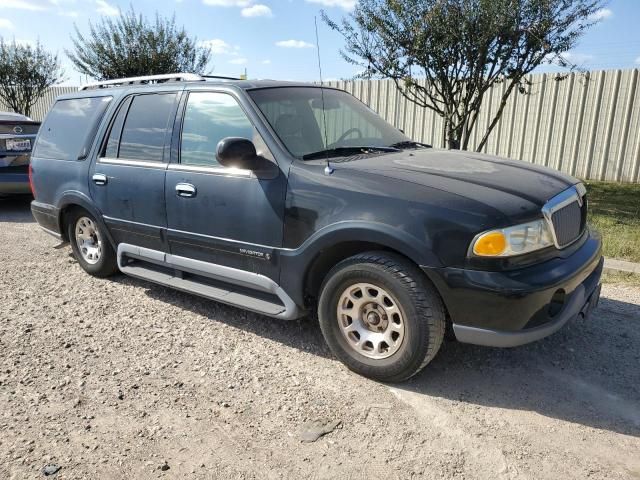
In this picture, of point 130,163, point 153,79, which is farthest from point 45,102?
point 130,163

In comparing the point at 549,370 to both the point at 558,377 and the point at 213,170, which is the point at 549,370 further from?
the point at 213,170

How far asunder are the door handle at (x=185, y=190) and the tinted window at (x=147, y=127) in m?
0.39

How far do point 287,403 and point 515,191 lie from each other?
184 cm

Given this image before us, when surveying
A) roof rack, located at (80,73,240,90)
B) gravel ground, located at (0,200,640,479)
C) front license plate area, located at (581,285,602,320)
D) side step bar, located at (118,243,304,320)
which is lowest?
gravel ground, located at (0,200,640,479)

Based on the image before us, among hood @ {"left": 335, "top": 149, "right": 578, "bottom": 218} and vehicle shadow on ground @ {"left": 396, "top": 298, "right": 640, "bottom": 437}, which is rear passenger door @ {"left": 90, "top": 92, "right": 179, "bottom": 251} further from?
vehicle shadow on ground @ {"left": 396, "top": 298, "right": 640, "bottom": 437}

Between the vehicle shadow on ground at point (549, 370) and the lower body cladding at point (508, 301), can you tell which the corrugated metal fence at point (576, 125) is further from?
the lower body cladding at point (508, 301)

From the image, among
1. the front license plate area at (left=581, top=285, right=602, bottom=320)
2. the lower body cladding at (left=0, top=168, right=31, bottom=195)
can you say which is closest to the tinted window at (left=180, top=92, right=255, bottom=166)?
the front license plate area at (left=581, top=285, right=602, bottom=320)

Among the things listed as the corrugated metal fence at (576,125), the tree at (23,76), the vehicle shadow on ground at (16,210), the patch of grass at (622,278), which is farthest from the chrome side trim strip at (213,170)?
the tree at (23,76)

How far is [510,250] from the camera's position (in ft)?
9.12

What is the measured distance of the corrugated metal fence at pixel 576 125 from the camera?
35.1 ft

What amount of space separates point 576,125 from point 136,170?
10.1 meters

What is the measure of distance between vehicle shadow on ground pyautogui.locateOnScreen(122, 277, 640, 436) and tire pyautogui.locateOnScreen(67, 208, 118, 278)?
1.48 meters

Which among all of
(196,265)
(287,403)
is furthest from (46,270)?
(287,403)

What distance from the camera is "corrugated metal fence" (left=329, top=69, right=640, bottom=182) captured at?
35.1 ft
